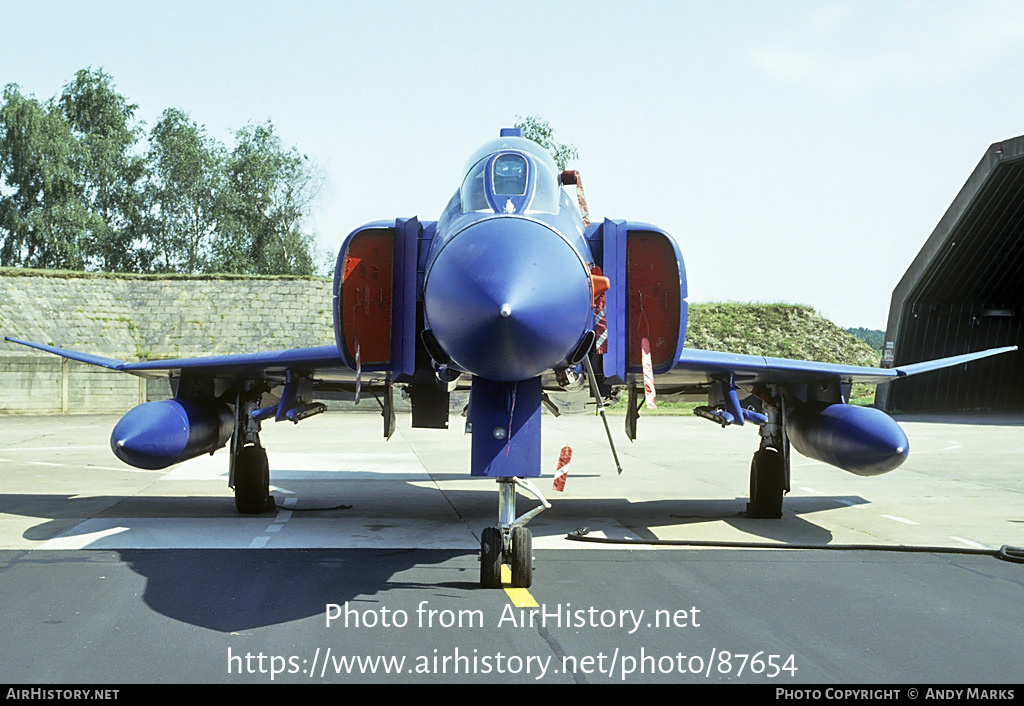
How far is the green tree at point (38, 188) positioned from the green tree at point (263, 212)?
29.0 ft

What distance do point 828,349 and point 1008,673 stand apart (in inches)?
1675

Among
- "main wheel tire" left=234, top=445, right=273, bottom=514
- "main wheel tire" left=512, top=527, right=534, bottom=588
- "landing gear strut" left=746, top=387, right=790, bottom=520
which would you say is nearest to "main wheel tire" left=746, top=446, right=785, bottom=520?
"landing gear strut" left=746, top=387, right=790, bottom=520

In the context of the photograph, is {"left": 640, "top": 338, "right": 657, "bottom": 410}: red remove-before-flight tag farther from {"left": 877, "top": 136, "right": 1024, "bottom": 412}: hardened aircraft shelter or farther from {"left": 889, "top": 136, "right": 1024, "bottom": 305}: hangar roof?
{"left": 877, "top": 136, "right": 1024, "bottom": 412}: hardened aircraft shelter

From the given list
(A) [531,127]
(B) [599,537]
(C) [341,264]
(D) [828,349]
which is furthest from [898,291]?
(C) [341,264]

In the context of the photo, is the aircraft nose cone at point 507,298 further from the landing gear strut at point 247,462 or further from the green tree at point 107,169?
the green tree at point 107,169

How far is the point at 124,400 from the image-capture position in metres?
35.3

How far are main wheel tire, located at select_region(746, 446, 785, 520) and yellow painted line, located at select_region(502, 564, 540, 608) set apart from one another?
4463 mm

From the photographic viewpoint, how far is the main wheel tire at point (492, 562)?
6.36 metres

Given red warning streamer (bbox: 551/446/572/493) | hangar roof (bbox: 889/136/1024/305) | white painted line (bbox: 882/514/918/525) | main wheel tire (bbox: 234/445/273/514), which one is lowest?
white painted line (bbox: 882/514/918/525)

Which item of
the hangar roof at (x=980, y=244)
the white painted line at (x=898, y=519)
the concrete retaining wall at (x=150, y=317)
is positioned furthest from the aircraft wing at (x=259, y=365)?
the concrete retaining wall at (x=150, y=317)

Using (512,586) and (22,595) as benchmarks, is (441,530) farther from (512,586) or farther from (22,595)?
(22,595)

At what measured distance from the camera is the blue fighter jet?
5387 millimetres

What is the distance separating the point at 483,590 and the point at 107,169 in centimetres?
5990

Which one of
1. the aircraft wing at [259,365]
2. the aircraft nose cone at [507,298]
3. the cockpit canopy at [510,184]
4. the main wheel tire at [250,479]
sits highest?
the cockpit canopy at [510,184]
